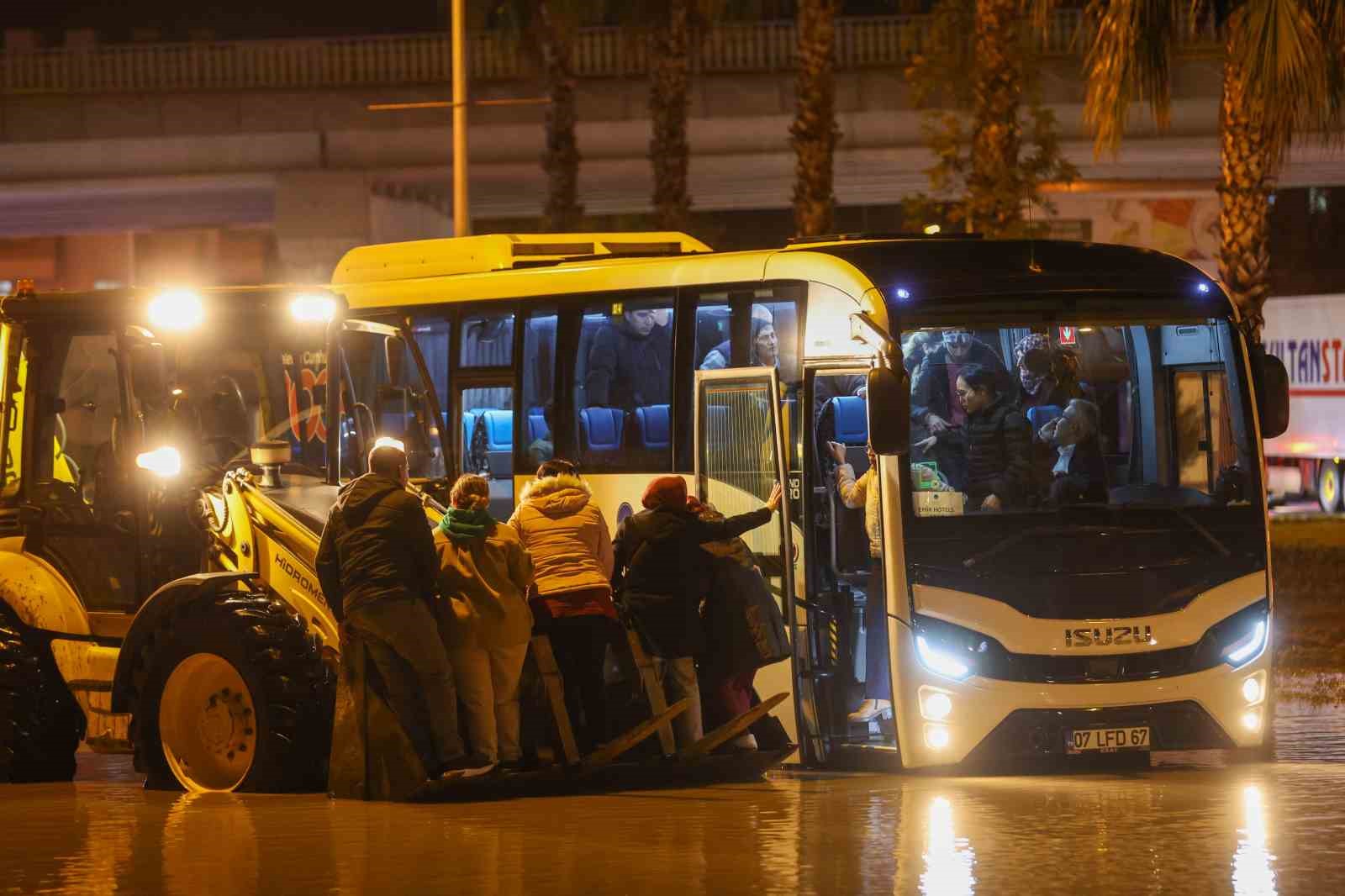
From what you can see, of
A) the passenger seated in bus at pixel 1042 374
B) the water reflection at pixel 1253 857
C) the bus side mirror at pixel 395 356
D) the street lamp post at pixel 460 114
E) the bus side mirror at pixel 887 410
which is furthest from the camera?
the street lamp post at pixel 460 114

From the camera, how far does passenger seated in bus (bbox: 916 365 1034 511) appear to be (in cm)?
Result: 1443

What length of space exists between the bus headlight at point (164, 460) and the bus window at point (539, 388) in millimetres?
3635

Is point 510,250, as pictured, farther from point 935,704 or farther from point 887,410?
point 935,704

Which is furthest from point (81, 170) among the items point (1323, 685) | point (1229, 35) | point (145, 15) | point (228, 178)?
point (1323, 685)

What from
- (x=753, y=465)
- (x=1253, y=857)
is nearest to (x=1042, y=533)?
(x=753, y=465)

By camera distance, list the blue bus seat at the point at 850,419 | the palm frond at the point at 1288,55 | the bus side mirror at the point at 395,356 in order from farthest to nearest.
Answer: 1. the palm frond at the point at 1288,55
2. the bus side mirror at the point at 395,356
3. the blue bus seat at the point at 850,419

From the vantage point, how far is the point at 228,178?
5200 centimetres

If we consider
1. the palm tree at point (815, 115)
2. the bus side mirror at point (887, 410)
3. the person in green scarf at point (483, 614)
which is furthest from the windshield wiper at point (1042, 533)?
the palm tree at point (815, 115)

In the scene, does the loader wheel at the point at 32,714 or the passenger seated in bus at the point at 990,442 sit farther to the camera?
the loader wheel at the point at 32,714

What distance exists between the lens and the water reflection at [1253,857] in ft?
33.5

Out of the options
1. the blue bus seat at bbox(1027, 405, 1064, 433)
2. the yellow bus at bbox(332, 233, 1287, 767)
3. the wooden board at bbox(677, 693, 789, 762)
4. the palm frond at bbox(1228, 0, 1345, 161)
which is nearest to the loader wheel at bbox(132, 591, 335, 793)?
the wooden board at bbox(677, 693, 789, 762)

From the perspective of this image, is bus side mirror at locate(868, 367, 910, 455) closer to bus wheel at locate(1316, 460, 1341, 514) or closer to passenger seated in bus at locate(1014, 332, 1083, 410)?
passenger seated in bus at locate(1014, 332, 1083, 410)

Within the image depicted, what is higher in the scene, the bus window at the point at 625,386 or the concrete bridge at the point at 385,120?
the concrete bridge at the point at 385,120

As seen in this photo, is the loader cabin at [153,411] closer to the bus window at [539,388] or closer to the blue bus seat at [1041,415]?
the bus window at [539,388]
